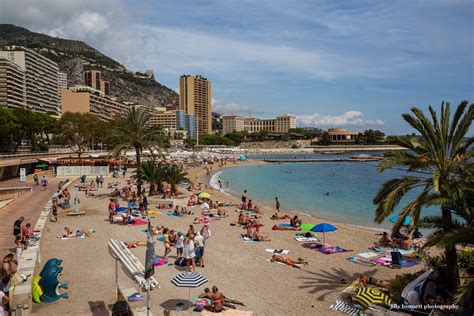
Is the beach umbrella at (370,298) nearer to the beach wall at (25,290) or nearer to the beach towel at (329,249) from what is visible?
the beach towel at (329,249)

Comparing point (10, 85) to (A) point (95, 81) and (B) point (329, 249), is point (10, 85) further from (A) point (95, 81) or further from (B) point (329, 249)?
(A) point (95, 81)

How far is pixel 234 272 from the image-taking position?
11344mm

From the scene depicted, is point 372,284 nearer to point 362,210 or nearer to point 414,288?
point 414,288

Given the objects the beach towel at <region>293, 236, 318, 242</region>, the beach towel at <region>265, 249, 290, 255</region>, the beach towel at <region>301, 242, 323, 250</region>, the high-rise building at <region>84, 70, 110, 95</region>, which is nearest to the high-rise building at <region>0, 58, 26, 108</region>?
the beach towel at <region>293, 236, 318, 242</region>

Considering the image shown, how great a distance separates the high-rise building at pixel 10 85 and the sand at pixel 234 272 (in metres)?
88.1

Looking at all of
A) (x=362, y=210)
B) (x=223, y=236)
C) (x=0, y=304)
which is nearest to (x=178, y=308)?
(x=0, y=304)

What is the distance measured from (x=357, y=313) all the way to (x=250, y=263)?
15.6 feet

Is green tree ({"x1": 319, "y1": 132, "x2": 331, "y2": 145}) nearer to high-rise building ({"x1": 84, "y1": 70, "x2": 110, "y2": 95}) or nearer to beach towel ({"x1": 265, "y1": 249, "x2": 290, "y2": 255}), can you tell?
high-rise building ({"x1": 84, "y1": 70, "x2": 110, "y2": 95})

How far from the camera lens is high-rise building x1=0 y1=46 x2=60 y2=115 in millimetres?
Result: 108387

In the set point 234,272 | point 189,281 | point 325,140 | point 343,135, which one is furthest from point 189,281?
point 343,135

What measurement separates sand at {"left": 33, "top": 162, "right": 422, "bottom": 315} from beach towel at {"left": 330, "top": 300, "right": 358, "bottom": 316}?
216mm

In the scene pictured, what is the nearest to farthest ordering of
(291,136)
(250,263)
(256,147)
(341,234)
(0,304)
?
(0,304) < (250,263) < (341,234) < (256,147) < (291,136)

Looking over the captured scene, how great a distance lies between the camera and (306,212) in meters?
26.1

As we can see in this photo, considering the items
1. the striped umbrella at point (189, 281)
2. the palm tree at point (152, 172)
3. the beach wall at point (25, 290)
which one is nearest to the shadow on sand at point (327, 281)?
the striped umbrella at point (189, 281)
